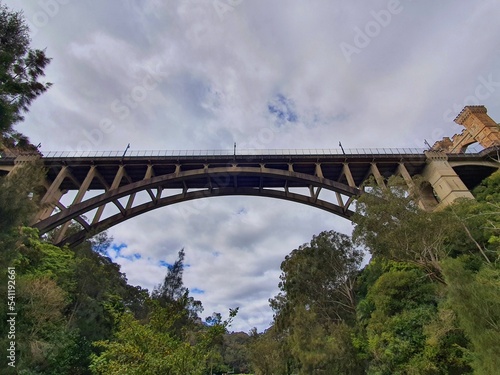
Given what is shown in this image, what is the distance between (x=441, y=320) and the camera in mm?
9602

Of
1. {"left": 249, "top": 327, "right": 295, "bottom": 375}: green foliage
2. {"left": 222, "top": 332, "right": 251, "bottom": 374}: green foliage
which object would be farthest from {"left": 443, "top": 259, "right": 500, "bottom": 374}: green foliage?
{"left": 222, "top": 332, "right": 251, "bottom": 374}: green foliage

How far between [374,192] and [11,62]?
1509 centimetres

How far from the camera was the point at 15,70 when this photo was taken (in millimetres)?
6836

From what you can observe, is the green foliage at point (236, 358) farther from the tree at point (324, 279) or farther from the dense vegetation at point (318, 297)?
the tree at point (324, 279)

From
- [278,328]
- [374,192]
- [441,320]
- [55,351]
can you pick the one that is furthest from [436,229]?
[55,351]

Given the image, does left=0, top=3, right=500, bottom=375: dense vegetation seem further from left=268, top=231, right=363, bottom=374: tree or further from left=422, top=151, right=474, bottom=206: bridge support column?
left=422, top=151, right=474, bottom=206: bridge support column

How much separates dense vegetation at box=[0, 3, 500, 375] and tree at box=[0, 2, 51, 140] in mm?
27

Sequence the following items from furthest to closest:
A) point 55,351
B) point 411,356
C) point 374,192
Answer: point 374,192
point 55,351
point 411,356

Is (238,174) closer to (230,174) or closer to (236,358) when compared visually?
(230,174)

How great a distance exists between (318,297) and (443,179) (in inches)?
575

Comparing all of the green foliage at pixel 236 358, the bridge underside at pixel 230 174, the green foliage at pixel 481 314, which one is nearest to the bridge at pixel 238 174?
the bridge underside at pixel 230 174

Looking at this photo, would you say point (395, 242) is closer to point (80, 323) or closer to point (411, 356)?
point (411, 356)

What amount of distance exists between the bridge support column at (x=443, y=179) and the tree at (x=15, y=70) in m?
25.3

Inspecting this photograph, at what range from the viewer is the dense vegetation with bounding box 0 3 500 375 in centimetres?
670
